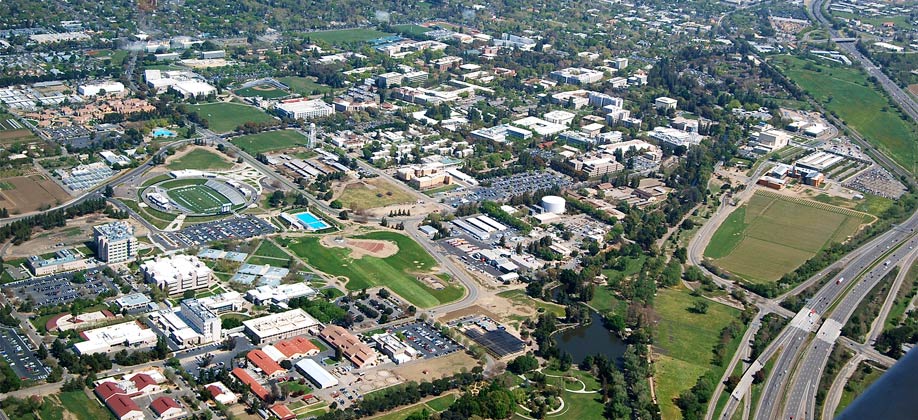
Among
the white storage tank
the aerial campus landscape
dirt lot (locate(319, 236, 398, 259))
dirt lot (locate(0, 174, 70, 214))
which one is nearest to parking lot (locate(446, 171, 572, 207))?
the aerial campus landscape

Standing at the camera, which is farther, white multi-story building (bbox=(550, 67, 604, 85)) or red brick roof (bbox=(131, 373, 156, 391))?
white multi-story building (bbox=(550, 67, 604, 85))

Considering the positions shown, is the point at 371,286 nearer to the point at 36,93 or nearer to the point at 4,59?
the point at 36,93

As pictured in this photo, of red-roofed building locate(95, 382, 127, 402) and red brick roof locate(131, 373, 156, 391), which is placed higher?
red-roofed building locate(95, 382, 127, 402)

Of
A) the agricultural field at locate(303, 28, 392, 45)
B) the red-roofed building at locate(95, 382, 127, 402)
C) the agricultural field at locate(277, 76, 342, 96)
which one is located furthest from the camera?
the agricultural field at locate(303, 28, 392, 45)

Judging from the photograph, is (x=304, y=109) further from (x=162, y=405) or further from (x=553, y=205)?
(x=162, y=405)

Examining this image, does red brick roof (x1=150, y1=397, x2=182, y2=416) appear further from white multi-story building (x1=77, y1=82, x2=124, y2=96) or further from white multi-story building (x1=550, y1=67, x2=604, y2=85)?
white multi-story building (x1=550, y1=67, x2=604, y2=85)

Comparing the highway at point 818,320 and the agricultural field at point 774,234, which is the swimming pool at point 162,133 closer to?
the agricultural field at point 774,234
